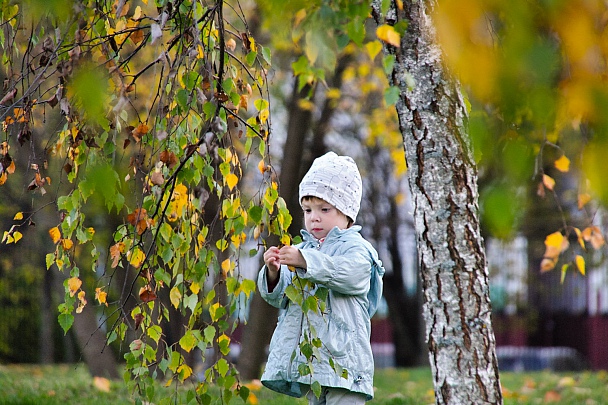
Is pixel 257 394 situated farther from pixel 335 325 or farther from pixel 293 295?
→ pixel 293 295

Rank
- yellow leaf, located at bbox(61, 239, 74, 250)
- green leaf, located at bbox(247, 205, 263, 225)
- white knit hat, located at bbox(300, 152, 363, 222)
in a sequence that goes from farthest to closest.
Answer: white knit hat, located at bbox(300, 152, 363, 222)
yellow leaf, located at bbox(61, 239, 74, 250)
green leaf, located at bbox(247, 205, 263, 225)

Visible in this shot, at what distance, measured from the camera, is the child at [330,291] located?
250cm

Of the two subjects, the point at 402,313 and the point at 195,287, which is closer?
the point at 195,287

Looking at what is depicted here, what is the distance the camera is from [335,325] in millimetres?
2621

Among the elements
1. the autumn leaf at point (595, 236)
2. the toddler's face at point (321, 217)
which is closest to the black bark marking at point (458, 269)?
the toddler's face at point (321, 217)

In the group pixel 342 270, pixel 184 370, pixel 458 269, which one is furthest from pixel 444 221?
pixel 184 370

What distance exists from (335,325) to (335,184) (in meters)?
0.52

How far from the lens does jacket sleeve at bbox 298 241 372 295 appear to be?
7.90ft

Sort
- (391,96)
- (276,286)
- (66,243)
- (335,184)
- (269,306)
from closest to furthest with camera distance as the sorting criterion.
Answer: (391,96) < (66,243) < (276,286) < (335,184) < (269,306)

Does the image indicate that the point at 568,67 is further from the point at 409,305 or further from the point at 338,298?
the point at 409,305

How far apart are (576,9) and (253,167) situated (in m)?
8.77

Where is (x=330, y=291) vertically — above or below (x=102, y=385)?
above

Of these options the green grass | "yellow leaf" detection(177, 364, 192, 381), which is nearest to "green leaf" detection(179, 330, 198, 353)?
"yellow leaf" detection(177, 364, 192, 381)

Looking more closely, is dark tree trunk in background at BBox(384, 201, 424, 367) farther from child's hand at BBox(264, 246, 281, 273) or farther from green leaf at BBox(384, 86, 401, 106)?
green leaf at BBox(384, 86, 401, 106)
